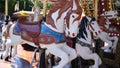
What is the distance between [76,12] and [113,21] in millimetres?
2662

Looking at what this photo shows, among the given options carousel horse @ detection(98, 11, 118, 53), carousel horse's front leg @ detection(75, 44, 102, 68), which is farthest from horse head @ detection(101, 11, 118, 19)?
carousel horse's front leg @ detection(75, 44, 102, 68)

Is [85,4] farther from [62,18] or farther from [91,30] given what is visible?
[62,18]

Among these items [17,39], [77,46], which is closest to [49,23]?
[77,46]

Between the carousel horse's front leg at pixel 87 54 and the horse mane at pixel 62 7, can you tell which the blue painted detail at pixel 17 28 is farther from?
the carousel horse's front leg at pixel 87 54

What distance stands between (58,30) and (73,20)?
42cm

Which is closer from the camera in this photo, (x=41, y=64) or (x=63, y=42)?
(x=63, y=42)

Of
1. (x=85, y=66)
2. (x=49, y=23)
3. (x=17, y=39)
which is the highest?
(x=49, y=23)

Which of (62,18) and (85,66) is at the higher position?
(62,18)

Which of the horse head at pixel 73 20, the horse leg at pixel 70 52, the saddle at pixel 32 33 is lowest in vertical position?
the horse leg at pixel 70 52

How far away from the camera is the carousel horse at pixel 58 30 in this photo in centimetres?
484

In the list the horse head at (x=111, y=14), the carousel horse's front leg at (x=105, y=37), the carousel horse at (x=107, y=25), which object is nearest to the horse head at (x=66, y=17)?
the carousel horse's front leg at (x=105, y=37)

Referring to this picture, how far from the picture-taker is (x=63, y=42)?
522 centimetres

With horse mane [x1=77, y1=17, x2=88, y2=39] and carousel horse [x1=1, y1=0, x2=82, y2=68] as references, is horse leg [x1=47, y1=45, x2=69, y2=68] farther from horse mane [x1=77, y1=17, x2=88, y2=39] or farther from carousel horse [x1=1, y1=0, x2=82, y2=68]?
horse mane [x1=77, y1=17, x2=88, y2=39]

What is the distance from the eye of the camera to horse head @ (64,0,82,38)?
478cm
